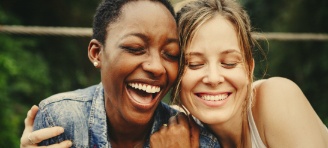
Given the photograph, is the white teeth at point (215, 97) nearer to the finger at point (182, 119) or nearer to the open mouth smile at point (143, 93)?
the finger at point (182, 119)

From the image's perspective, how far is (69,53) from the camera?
532 cm

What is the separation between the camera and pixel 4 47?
3.77 metres

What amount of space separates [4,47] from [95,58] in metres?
2.13

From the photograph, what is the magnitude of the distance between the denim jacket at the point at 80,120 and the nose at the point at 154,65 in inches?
16.4

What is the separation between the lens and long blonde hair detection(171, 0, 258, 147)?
6.54ft

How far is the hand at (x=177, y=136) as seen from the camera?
1.99m

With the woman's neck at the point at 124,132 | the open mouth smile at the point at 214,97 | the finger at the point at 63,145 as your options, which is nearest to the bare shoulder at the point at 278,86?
the open mouth smile at the point at 214,97

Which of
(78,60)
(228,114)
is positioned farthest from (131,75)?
(78,60)

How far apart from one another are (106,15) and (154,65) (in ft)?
1.22

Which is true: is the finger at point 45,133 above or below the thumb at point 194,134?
above

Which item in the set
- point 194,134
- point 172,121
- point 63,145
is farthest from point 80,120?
point 194,134

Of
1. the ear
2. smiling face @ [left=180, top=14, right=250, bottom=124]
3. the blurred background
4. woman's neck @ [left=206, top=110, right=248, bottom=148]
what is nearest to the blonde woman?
smiling face @ [left=180, top=14, right=250, bottom=124]

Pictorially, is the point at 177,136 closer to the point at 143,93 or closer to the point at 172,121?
the point at 172,121

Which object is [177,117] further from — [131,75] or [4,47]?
[4,47]
